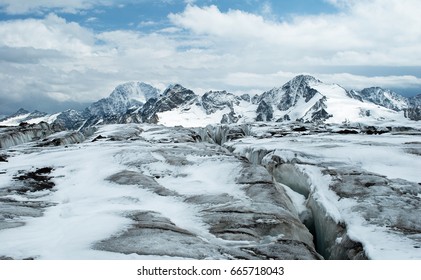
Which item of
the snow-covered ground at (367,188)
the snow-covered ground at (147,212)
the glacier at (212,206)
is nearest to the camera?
the snow-covered ground at (147,212)

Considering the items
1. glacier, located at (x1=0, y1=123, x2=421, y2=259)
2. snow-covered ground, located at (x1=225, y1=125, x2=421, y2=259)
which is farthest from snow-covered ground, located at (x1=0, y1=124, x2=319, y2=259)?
snow-covered ground, located at (x1=225, y1=125, x2=421, y2=259)

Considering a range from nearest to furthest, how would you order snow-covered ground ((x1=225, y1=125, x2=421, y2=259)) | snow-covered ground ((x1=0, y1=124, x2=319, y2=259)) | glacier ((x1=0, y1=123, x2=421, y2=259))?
snow-covered ground ((x1=0, y1=124, x2=319, y2=259)) < glacier ((x1=0, y1=123, x2=421, y2=259)) < snow-covered ground ((x1=225, y1=125, x2=421, y2=259))

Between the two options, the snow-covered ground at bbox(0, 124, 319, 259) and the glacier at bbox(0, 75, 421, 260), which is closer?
the snow-covered ground at bbox(0, 124, 319, 259)

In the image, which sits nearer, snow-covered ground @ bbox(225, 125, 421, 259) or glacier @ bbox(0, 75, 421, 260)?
glacier @ bbox(0, 75, 421, 260)

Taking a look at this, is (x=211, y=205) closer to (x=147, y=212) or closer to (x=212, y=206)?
(x=212, y=206)

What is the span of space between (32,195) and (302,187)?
1800cm

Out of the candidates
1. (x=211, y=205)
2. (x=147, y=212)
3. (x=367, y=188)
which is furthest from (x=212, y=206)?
(x=367, y=188)

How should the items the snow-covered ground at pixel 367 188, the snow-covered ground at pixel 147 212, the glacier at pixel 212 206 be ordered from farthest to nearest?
the snow-covered ground at pixel 367 188 < the glacier at pixel 212 206 < the snow-covered ground at pixel 147 212

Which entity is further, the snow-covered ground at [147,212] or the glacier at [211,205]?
the glacier at [211,205]

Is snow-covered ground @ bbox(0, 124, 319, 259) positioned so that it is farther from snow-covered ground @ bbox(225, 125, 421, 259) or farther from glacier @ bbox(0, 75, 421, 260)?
snow-covered ground @ bbox(225, 125, 421, 259)

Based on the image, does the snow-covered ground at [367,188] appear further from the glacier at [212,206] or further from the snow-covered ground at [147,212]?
the snow-covered ground at [147,212]

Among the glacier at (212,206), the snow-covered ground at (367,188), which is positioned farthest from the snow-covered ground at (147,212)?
the snow-covered ground at (367,188)

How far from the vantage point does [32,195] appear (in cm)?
2422

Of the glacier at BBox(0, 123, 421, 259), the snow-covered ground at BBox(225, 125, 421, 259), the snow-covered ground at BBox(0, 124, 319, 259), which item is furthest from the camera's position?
the snow-covered ground at BBox(225, 125, 421, 259)
